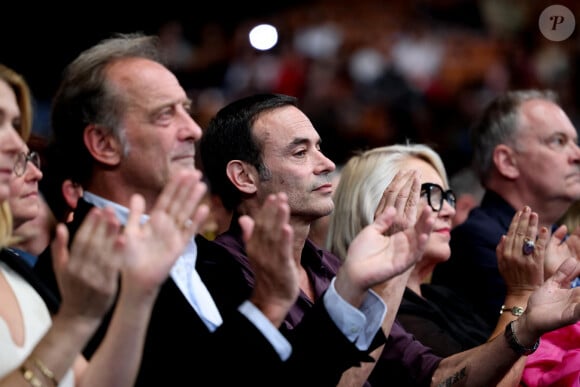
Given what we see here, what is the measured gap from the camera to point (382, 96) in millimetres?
8055

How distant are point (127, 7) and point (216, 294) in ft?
16.3

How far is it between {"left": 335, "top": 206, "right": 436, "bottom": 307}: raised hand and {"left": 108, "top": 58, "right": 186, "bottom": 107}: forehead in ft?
2.16

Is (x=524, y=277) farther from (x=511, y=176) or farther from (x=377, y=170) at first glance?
(x=511, y=176)

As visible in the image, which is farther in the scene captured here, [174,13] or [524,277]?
[174,13]

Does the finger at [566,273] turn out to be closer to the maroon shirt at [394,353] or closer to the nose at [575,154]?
the maroon shirt at [394,353]

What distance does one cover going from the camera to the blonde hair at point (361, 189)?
3.36 metres

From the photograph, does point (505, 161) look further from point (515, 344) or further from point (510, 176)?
point (515, 344)

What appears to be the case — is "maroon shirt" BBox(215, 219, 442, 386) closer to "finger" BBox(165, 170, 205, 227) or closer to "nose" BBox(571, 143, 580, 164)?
"finger" BBox(165, 170, 205, 227)

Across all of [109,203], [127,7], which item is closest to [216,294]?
[109,203]

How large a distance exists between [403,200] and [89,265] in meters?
0.95

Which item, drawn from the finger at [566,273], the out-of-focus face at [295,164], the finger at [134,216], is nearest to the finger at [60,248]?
the finger at [134,216]

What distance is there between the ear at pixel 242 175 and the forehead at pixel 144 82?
284mm

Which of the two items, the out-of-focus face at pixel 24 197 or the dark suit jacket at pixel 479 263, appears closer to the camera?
the out-of-focus face at pixel 24 197

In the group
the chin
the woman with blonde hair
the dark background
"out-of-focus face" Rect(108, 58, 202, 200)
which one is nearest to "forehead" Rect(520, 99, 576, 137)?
the woman with blonde hair
